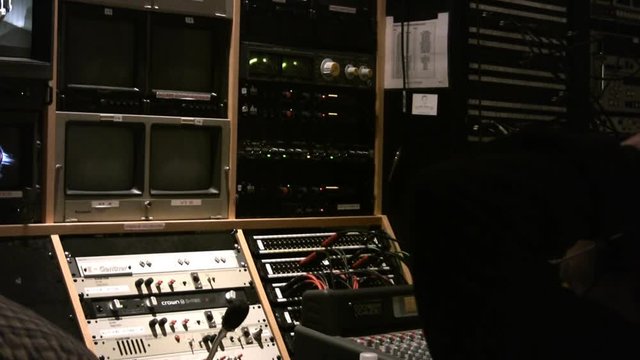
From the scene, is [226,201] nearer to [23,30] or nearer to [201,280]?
[201,280]

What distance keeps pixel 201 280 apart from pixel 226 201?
0.34 meters

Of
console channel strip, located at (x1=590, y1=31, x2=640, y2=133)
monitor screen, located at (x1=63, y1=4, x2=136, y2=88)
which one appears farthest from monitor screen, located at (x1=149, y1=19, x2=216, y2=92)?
console channel strip, located at (x1=590, y1=31, x2=640, y2=133)

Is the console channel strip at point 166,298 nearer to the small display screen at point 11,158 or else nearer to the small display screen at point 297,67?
the small display screen at point 11,158

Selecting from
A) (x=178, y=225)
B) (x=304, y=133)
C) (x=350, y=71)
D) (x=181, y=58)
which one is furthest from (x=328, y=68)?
(x=178, y=225)

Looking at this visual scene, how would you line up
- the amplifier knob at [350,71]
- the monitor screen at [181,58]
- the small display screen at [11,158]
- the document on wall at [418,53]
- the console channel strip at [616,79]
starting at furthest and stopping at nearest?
the console channel strip at [616,79]
the amplifier knob at [350,71]
the document on wall at [418,53]
the monitor screen at [181,58]
the small display screen at [11,158]

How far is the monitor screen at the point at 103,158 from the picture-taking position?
101 inches

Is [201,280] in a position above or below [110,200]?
below

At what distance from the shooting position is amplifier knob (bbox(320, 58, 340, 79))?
3.00m

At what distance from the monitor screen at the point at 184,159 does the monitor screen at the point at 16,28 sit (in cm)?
51

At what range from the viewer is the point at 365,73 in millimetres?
3111

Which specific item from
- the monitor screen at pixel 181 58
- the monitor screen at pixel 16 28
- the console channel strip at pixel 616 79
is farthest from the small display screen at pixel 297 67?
the console channel strip at pixel 616 79

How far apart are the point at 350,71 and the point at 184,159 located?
2.53ft

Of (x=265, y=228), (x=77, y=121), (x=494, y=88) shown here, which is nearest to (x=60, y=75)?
(x=77, y=121)

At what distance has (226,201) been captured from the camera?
2.82m
